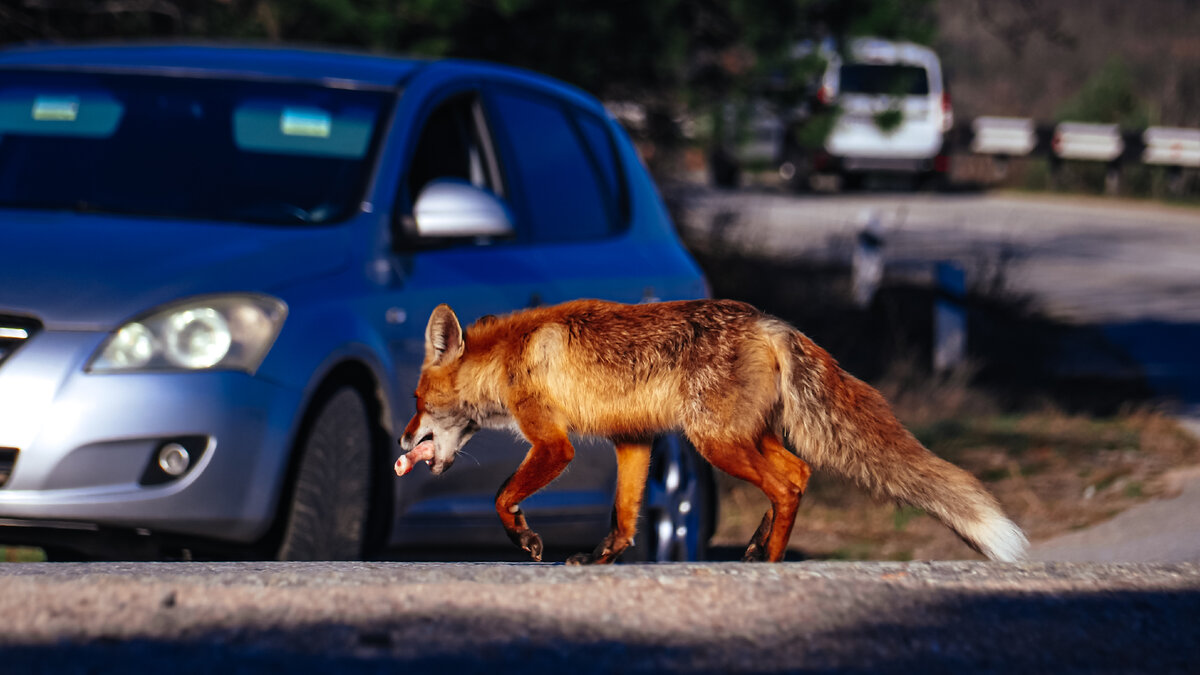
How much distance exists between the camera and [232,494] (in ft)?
14.2

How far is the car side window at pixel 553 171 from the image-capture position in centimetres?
590

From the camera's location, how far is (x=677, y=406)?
128 inches

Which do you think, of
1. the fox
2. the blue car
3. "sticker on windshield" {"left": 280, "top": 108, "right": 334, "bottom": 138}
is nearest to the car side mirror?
the blue car

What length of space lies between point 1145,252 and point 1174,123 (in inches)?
599

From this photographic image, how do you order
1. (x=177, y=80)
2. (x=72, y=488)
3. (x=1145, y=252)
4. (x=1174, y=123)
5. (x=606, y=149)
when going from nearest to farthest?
(x=72, y=488) < (x=177, y=80) < (x=606, y=149) < (x=1145, y=252) < (x=1174, y=123)

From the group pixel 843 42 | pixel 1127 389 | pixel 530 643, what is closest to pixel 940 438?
pixel 1127 389

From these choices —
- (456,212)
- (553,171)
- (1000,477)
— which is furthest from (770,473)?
(1000,477)

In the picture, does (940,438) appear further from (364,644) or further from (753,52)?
(364,644)

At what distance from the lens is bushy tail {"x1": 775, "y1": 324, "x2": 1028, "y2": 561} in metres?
3.42

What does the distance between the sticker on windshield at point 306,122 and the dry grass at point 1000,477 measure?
3.01 metres

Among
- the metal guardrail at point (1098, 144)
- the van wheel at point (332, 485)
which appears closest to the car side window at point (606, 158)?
the van wheel at point (332, 485)

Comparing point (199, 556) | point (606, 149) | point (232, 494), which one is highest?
point (606, 149)

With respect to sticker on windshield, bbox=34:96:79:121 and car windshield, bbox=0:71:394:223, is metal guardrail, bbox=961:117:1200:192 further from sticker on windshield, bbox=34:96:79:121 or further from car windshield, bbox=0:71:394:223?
sticker on windshield, bbox=34:96:79:121

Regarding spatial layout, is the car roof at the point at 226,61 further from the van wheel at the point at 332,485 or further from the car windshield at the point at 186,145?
the van wheel at the point at 332,485
